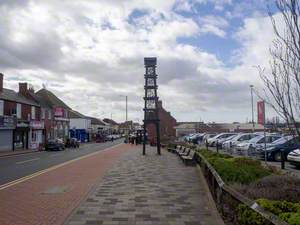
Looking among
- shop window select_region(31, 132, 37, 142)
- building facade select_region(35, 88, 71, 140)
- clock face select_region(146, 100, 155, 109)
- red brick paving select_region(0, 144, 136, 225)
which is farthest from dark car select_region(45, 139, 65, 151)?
red brick paving select_region(0, 144, 136, 225)

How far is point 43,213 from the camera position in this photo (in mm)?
9727

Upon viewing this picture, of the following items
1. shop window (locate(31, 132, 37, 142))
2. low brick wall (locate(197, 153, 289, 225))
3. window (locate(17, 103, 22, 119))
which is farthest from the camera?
shop window (locate(31, 132, 37, 142))

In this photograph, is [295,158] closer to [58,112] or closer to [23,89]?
[23,89]

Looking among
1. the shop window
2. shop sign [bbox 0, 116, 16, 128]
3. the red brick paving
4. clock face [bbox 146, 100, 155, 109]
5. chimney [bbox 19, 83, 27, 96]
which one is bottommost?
the red brick paving

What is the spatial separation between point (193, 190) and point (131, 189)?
6.07 ft

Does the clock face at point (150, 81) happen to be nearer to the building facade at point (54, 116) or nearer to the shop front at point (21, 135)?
the shop front at point (21, 135)

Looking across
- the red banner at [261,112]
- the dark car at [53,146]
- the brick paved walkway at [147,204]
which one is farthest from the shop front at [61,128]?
the brick paved walkway at [147,204]

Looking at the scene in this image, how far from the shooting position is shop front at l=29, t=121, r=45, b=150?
2271 inches

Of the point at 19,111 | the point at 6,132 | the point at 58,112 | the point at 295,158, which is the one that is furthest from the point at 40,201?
the point at 58,112

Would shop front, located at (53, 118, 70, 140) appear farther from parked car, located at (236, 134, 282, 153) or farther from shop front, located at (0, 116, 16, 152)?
parked car, located at (236, 134, 282, 153)

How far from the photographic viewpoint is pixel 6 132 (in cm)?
4969

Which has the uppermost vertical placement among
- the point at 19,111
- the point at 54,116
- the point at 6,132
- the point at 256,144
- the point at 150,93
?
the point at 54,116

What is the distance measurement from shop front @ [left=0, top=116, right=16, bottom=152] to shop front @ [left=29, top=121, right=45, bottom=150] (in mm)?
5589

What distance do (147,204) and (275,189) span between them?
3.39 m
